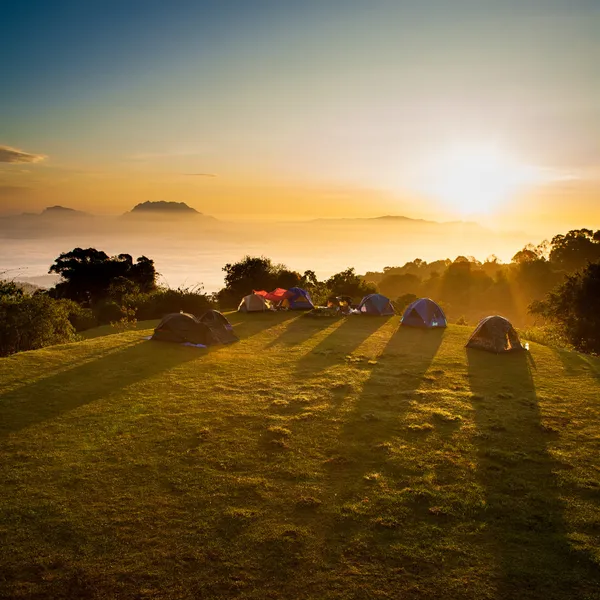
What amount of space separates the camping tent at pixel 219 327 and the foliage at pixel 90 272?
93.8 ft

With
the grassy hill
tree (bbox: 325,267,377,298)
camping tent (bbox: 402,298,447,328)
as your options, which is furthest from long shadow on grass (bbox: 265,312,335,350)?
tree (bbox: 325,267,377,298)

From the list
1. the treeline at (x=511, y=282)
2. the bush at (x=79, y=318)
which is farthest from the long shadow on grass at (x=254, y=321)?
the treeline at (x=511, y=282)

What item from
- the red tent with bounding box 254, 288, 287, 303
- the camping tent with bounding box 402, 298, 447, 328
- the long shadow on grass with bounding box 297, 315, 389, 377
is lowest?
the long shadow on grass with bounding box 297, 315, 389, 377

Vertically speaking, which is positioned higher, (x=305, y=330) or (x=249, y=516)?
(x=305, y=330)

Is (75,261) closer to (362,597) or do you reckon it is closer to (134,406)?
(134,406)

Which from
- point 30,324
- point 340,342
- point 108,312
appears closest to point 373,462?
point 340,342

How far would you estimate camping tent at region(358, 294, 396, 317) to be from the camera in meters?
29.4

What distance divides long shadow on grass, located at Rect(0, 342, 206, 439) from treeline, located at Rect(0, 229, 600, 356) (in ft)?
20.0

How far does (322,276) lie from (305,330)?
20.7 metres

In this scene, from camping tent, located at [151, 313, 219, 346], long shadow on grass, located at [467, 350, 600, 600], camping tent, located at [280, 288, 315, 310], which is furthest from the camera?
camping tent, located at [280, 288, 315, 310]

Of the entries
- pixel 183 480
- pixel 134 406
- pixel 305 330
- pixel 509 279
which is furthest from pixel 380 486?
pixel 509 279

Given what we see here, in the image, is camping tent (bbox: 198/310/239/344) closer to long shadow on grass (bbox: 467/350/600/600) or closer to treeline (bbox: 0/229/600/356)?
treeline (bbox: 0/229/600/356)

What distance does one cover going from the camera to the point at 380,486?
8344 millimetres

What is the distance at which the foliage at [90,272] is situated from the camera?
162 feet
